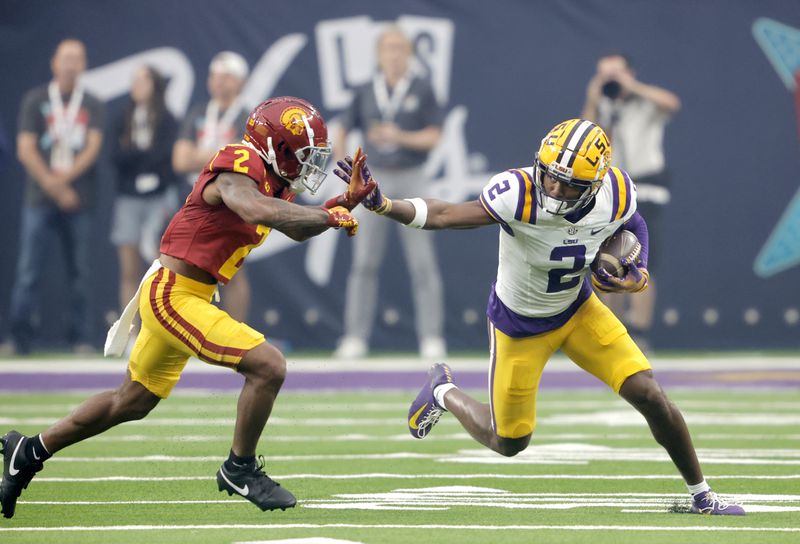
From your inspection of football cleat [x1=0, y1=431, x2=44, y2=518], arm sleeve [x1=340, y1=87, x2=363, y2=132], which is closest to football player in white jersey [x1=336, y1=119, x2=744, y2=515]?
football cleat [x1=0, y1=431, x2=44, y2=518]

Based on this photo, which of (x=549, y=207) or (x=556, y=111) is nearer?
(x=549, y=207)

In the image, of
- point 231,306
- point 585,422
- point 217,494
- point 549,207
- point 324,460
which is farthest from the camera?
point 231,306

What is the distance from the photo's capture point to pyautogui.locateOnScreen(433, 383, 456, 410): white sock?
7.05 meters

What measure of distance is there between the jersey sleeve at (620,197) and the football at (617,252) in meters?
0.08

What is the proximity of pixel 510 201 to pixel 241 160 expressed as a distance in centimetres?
107

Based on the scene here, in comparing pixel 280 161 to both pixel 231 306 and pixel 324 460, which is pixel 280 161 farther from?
pixel 231 306

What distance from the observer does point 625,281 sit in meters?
6.06

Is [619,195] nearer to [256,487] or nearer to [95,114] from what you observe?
[256,487]

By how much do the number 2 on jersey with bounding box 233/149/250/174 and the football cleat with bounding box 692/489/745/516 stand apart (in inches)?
84.5

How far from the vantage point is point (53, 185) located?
13.1m

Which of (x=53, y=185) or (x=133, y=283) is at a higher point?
(x=53, y=185)

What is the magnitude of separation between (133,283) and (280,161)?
7315mm

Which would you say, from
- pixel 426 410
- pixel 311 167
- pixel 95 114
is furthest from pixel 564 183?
pixel 95 114

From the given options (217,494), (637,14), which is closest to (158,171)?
(637,14)
